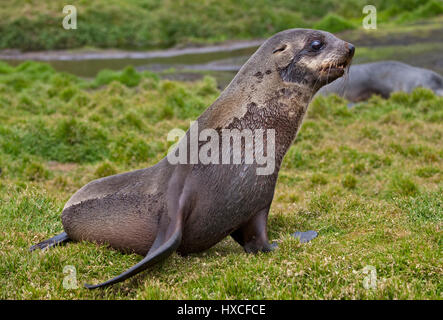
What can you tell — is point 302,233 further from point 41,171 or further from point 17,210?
point 41,171

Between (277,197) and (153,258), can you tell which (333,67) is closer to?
(153,258)

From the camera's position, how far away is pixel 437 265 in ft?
11.8

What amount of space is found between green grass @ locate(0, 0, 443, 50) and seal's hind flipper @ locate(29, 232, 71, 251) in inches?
913

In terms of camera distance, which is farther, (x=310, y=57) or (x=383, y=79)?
(x=383, y=79)

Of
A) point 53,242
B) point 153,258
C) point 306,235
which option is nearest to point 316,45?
point 306,235

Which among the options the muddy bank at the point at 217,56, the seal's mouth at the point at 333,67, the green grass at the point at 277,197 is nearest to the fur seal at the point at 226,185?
the seal's mouth at the point at 333,67

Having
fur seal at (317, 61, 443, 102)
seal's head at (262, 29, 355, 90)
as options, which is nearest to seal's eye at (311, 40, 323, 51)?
seal's head at (262, 29, 355, 90)

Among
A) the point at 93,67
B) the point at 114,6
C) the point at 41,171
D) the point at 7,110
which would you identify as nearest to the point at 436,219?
the point at 41,171

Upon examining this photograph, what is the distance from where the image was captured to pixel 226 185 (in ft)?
14.0

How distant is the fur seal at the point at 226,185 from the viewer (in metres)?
4.26

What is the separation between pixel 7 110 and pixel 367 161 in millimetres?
7753

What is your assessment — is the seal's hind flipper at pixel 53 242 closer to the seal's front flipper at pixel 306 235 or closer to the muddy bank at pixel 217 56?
the seal's front flipper at pixel 306 235

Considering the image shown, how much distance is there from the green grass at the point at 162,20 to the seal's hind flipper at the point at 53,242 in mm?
23195

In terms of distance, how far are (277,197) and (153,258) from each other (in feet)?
10.0
